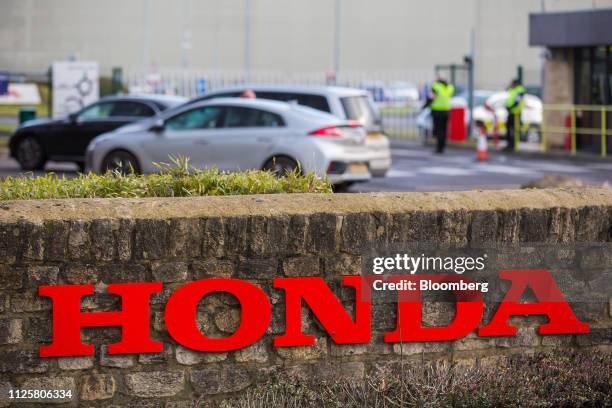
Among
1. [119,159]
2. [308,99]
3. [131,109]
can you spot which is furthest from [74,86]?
[119,159]

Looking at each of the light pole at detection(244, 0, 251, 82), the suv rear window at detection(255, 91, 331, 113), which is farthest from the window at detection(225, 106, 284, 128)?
the light pole at detection(244, 0, 251, 82)

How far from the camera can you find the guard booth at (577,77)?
29828 mm

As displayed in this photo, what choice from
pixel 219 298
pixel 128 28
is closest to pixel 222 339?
pixel 219 298

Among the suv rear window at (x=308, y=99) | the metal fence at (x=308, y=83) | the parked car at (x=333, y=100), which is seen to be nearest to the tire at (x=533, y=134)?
the metal fence at (x=308, y=83)

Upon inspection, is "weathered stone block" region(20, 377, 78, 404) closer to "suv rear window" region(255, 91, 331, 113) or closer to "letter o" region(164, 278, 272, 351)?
"letter o" region(164, 278, 272, 351)

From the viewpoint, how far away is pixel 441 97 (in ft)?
97.6

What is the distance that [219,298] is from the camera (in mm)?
6426

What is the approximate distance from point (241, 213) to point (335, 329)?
2.59 ft

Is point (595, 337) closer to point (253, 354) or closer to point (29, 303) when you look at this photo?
point (253, 354)

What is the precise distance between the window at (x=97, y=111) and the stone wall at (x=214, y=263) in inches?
675

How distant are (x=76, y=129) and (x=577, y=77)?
1388cm

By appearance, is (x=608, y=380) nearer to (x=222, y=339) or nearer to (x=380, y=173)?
(x=222, y=339)

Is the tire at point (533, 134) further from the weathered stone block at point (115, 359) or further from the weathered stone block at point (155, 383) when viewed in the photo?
the weathered stone block at point (115, 359)

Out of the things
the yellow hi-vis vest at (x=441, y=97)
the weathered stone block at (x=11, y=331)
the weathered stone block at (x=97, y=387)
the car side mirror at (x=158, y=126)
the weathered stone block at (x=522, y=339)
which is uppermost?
the yellow hi-vis vest at (x=441, y=97)
